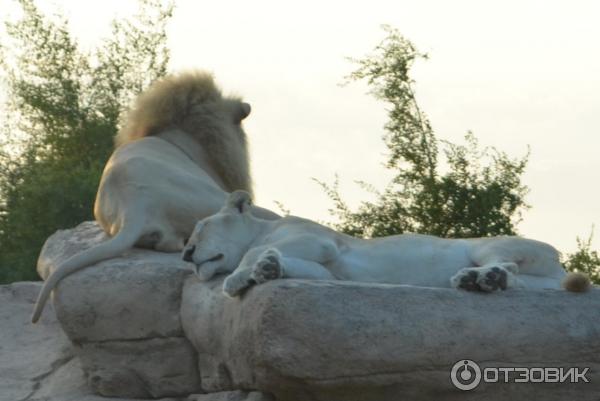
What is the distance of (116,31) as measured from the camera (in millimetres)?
15188

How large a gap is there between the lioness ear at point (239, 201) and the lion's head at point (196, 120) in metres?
2.56

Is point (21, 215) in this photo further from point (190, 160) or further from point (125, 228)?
point (125, 228)

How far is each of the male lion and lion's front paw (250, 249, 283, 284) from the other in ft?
4.92

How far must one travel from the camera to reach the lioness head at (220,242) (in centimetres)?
683

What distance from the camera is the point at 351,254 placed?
6809mm

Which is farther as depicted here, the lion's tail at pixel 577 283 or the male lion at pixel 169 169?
the male lion at pixel 169 169

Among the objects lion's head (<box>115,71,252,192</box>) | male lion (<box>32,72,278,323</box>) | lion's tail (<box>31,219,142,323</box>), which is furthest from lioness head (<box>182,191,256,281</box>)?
lion's head (<box>115,71,252,192</box>)

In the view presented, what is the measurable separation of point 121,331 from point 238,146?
2.69 metres

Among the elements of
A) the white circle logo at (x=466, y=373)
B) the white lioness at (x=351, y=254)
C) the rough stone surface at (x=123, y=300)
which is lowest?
the white circle logo at (x=466, y=373)

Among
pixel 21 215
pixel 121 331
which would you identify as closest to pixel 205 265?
pixel 121 331

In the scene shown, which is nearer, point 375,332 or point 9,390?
point 375,332

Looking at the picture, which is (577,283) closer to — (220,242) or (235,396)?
(235,396)

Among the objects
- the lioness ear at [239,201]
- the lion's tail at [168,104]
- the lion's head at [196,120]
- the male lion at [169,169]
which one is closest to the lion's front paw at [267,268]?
the lioness ear at [239,201]

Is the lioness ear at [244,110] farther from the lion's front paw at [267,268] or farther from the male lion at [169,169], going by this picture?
the lion's front paw at [267,268]
